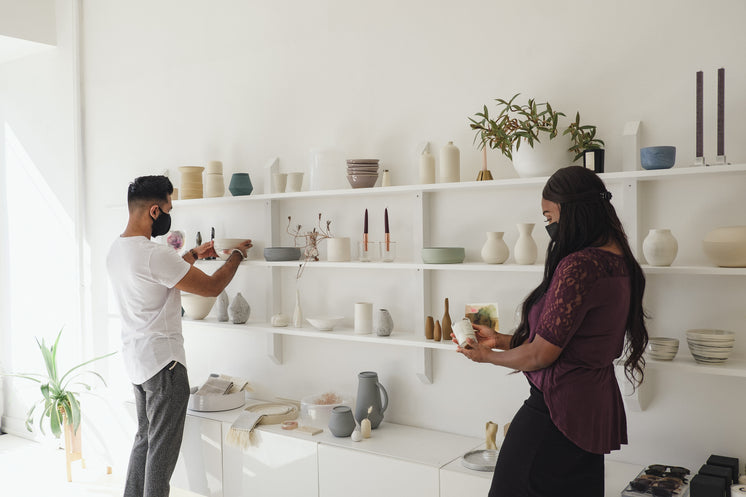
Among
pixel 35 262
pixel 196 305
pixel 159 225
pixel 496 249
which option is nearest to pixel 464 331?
pixel 496 249

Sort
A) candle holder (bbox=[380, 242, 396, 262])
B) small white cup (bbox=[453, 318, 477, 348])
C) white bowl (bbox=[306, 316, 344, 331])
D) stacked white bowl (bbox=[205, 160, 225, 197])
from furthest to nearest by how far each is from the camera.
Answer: stacked white bowl (bbox=[205, 160, 225, 197])
white bowl (bbox=[306, 316, 344, 331])
candle holder (bbox=[380, 242, 396, 262])
small white cup (bbox=[453, 318, 477, 348])

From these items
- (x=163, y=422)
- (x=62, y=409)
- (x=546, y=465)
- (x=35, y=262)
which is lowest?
(x=62, y=409)

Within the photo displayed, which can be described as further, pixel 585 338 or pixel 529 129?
pixel 529 129

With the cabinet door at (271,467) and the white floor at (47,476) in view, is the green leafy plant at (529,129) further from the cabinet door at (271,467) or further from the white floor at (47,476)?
the white floor at (47,476)

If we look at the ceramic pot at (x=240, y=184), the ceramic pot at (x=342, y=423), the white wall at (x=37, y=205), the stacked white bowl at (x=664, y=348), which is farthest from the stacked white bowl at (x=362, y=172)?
the white wall at (x=37, y=205)

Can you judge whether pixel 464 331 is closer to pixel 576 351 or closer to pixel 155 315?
pixel 576 351

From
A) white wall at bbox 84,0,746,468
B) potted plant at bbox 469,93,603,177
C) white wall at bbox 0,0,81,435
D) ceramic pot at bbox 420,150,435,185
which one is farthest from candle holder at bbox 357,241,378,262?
white wall at bbox 0,0,81,435

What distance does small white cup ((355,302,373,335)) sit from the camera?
3.08 meters

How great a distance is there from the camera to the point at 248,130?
3629 millimetres

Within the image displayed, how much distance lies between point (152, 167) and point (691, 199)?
301cm

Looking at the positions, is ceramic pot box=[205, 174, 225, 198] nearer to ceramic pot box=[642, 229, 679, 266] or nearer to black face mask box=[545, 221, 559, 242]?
black face mask box=[545, 221, 559, 242]

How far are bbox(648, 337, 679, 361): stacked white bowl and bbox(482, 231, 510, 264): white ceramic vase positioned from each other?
639 millimetres

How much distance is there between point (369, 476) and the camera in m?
2.76

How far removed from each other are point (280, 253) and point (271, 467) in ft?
3.32
